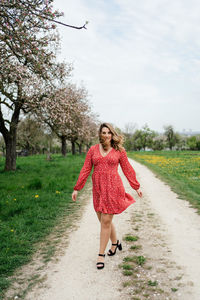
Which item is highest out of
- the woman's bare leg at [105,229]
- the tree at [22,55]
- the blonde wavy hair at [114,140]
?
the tree at [22,55]

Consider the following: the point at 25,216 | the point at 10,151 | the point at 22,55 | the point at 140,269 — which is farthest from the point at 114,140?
the point at 10,151

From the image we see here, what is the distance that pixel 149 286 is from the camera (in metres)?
3.16

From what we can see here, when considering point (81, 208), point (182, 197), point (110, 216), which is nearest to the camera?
point (110, 216)

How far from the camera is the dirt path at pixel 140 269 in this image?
120 inches

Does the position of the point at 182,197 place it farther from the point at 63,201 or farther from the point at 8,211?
the point at 8,211

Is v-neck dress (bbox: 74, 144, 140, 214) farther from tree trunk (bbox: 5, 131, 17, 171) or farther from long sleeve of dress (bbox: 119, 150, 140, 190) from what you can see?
tree trunk (bbox: 5, 131, 17, 171)

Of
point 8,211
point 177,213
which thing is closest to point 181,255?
point 177,213

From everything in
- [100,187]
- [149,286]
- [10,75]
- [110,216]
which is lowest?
[149,286]

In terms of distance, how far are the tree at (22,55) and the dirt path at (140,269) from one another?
4985 millimetres

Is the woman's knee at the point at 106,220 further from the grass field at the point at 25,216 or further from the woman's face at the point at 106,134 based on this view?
the grass field at the point at 25,216

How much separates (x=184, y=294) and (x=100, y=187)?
1.82 m

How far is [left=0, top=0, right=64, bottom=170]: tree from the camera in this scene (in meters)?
6.51

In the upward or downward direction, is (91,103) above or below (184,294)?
above

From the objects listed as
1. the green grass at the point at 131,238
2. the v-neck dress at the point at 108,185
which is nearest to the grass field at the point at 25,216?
the v-neck dress at the point at 108,185
